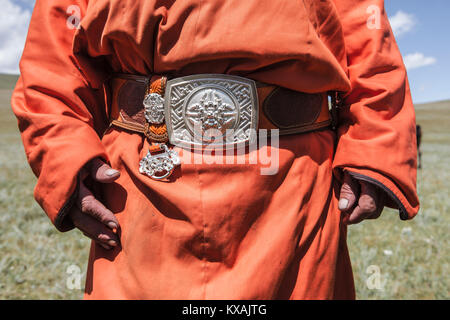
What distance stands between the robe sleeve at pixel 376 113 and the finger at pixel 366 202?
4cm

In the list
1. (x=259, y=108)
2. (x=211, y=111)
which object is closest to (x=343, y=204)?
(x=259, y=108)

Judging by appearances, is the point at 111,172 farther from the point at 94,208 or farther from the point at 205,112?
the point at 205,112

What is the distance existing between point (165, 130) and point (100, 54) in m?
0.37

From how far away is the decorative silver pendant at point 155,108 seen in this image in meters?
1.17

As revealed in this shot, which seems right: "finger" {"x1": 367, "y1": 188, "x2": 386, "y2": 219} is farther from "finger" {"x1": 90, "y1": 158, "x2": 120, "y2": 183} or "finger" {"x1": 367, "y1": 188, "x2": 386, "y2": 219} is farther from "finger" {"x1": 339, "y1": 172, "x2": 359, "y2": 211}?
"finger" {"x1": 90, "y1": 158, "x2": 120, "y2": 183}

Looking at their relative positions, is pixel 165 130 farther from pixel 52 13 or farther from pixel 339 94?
pixel 339 94

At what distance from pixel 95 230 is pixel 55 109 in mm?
427

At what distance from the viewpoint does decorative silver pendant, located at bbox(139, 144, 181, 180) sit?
3.80 feet

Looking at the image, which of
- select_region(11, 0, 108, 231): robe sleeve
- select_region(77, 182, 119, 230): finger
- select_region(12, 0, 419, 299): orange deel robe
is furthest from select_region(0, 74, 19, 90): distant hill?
select_region(77, 182, 119, 230): finger

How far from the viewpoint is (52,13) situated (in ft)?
4.18

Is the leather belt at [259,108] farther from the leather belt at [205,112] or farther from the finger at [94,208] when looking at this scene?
the finger at [94,208]
